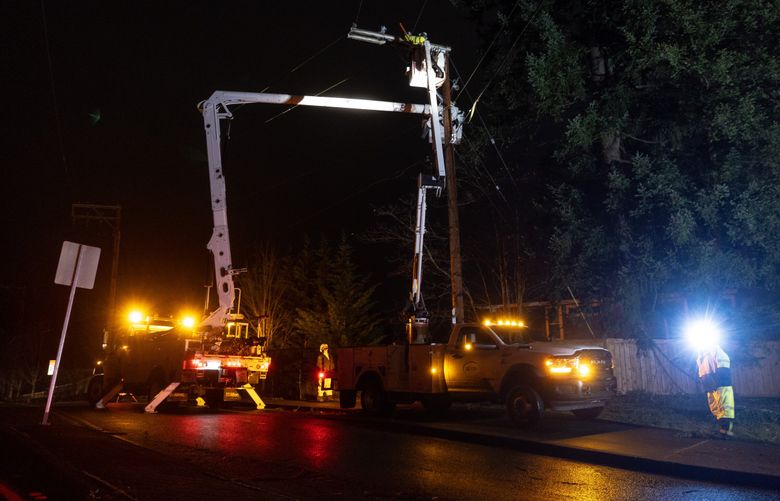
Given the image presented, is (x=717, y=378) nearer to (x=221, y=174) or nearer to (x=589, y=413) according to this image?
(x=589, y=413)

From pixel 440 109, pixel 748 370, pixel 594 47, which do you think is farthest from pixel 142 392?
pixel 748 370

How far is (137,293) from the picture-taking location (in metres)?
43.5

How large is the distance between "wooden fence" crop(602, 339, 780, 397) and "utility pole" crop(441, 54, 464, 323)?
605 cm

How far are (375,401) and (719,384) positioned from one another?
740 cm

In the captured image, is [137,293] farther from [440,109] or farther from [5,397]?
[440,109]

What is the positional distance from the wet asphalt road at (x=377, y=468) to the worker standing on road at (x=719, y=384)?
2782 millimetres

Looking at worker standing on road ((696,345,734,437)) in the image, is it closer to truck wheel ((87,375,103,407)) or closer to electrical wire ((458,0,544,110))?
electrical wire ((458,0,544,110))

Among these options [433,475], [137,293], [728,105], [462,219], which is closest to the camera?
[433,475]

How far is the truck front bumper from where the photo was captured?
1152 centimetres

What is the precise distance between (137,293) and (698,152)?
3853 cm

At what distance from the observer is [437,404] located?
14.1 meters

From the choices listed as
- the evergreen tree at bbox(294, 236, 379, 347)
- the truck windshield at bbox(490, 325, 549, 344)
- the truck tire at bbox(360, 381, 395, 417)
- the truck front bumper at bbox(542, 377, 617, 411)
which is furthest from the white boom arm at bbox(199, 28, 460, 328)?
Answer: the evergreen tree at bbox(294, 236, 379, 347)

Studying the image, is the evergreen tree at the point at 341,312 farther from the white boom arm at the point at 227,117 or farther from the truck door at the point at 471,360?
the truck door at the point at 471,360

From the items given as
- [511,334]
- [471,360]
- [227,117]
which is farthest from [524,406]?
[227,117]
